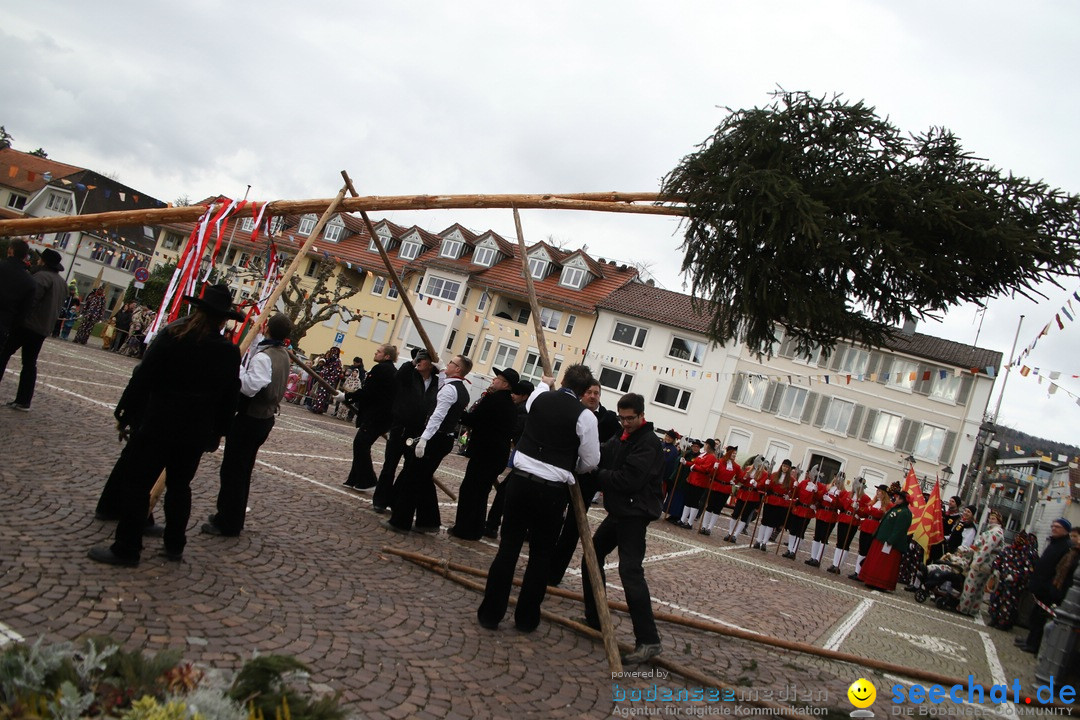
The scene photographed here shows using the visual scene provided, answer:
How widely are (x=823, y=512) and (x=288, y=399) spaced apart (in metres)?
18.1

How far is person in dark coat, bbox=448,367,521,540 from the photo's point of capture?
862 cm

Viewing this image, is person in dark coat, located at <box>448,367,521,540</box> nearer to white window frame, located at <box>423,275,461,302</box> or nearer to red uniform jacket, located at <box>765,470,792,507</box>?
red uniform jacket, located at <box>765,470,792,507</box>

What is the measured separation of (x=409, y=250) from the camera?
53406 millimetres

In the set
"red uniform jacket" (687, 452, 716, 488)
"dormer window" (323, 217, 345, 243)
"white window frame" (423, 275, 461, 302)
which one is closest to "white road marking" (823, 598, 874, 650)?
"red uniform jacket" (687, 452, 716, 488)

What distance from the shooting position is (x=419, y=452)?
8.20 meters

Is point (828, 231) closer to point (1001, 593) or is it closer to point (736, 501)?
point (1001, 593)

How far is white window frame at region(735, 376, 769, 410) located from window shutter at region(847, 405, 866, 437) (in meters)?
4.76

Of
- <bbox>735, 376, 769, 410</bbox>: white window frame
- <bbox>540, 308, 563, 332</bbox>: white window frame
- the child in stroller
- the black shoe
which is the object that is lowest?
the black shoe

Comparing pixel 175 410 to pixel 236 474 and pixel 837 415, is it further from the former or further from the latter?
pixel 837 415

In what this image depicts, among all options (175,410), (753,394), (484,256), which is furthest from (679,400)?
(175,410)

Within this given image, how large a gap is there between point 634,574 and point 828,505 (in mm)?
11594

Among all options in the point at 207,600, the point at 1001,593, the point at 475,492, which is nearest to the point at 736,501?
the point at 1001,593

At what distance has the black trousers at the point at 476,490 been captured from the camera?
349 inches

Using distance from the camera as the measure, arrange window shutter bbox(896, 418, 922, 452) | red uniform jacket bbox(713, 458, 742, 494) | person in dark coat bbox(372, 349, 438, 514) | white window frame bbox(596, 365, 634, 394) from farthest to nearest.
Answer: white window frame bbox(596, 365, 634, 394) → window shutter bbox(896, 418, 922, 452) → red uniform jacket bbox(713, 458, 742, 494) → person in dark coat bbox(372, 349, 438, 514)
